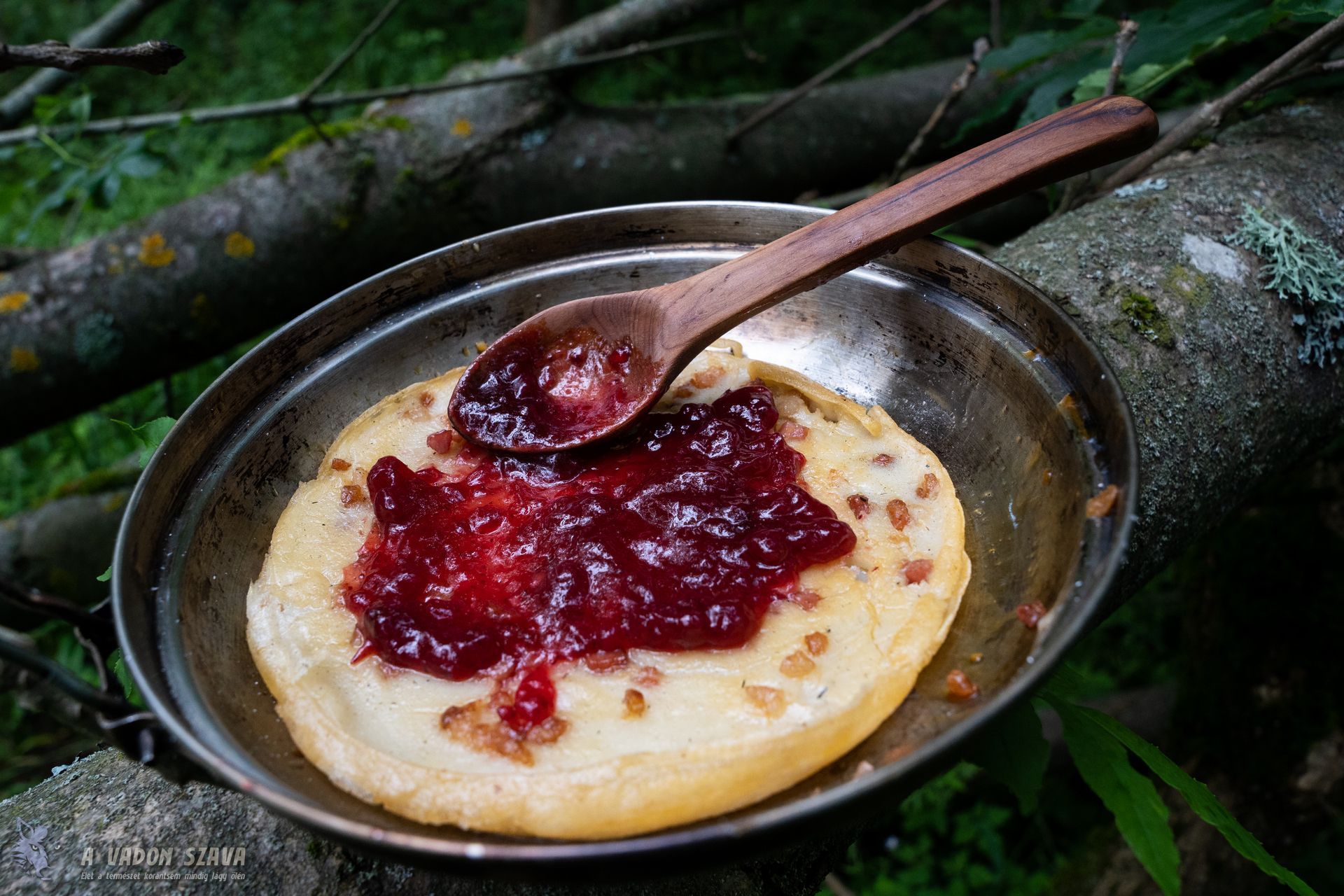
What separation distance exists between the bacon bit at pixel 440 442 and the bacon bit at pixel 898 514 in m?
1.10

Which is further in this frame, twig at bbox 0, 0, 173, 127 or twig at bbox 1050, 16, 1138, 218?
twig at bbox 0, 0, 173, 127

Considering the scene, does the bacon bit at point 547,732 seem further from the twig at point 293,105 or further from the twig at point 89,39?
the twig at point 89,39

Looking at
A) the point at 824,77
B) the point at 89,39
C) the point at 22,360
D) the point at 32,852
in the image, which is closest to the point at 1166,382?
the point at 824,77

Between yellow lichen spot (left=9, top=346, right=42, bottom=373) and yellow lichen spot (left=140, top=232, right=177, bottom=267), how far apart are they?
595 millimetres

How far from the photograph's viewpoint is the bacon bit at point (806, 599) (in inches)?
71.8

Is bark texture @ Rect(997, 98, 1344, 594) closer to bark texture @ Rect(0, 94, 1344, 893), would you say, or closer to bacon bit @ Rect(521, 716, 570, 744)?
bark texture @ Rect(0, 94, 1344, 893)

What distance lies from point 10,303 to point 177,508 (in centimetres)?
262

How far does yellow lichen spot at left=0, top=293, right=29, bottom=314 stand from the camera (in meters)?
3.70

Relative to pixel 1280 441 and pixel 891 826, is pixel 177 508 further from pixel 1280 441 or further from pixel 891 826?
pixel 891 826

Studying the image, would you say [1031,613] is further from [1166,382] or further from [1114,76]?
[1114,76]

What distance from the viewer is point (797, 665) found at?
1.69 meters

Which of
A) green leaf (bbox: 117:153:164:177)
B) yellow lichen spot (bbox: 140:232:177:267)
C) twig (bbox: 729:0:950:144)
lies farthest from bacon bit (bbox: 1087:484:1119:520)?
yellow lichen spot (bbox: 140:232:177:267)

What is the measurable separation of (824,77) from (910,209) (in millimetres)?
1891

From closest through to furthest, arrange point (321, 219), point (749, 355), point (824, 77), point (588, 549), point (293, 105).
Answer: point (588, 549) < point (749, 355) < point (293, 105) < point (824, 77) < point (321, 219)
